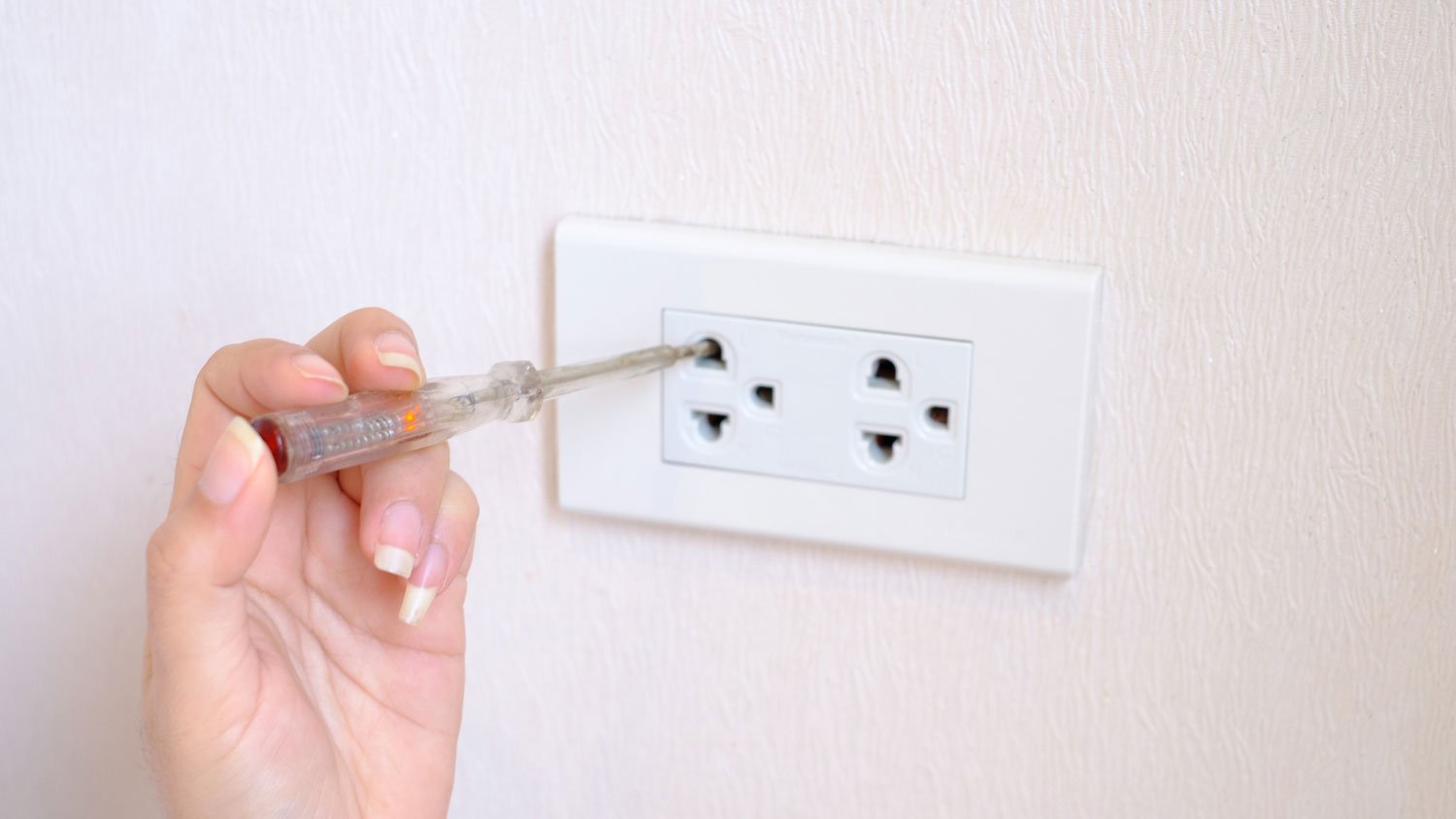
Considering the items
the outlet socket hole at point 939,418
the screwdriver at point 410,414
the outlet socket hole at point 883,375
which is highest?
the screwdriver at point 410,414

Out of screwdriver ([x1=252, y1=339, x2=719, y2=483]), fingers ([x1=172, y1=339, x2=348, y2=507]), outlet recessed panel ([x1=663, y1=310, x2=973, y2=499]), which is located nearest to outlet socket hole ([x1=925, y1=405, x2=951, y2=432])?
outlet recessed panel ([x1=663, y1=310, x2=973, y2=499])

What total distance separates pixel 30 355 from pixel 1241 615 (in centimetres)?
55

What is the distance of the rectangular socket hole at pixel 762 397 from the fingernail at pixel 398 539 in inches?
5.4

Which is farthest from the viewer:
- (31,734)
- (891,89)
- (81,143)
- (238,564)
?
(31,734)

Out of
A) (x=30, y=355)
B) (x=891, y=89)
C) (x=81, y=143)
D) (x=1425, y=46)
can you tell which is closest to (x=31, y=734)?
(x=30, y=355)

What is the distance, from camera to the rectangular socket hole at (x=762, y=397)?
539 mm

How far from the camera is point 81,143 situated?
624 millimetres

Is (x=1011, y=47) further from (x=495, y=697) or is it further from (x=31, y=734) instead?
(x=31, y=734)

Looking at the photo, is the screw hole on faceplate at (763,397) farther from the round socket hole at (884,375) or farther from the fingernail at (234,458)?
the fingernail at (234,458)

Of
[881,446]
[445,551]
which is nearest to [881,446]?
[881,446]

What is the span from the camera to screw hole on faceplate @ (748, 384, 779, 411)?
538mm

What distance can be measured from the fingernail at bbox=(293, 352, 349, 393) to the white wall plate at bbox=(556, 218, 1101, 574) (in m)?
0.12

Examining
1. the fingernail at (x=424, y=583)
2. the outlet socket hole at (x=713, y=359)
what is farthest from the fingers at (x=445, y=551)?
the outlet socket hole at (x=713, y=359)

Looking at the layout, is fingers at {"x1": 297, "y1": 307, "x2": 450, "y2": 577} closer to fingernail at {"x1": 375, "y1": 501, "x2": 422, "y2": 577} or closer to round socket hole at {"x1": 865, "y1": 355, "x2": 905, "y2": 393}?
fingernail at {"x1": 375, "y1": 501, "x2": 422, "y2": 577}
